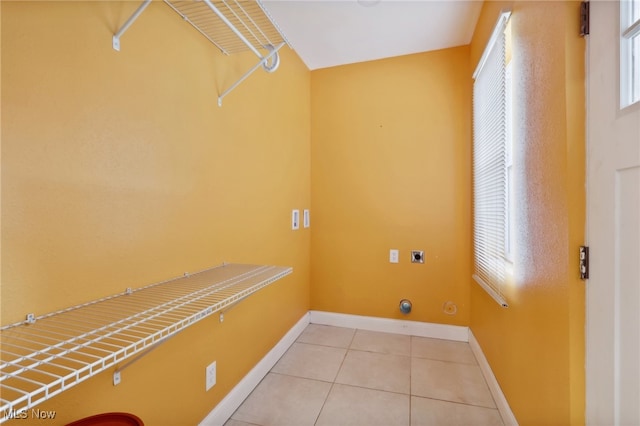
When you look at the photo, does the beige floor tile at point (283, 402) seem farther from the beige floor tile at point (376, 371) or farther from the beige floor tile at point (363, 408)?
the beige floor tile at point (376, 371)

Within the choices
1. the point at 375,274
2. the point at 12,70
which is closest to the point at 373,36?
the point at 375,274

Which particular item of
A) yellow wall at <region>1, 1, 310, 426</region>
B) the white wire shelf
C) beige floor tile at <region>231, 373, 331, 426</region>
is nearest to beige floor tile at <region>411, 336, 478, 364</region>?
beige floor tile at <region>231, 373, 331, 426</region>

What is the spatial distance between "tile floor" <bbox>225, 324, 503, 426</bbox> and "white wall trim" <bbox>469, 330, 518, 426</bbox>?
0.04m

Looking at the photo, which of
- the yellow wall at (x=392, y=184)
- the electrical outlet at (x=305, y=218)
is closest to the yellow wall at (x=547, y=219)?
the yellow wall at (x=392, y=184)

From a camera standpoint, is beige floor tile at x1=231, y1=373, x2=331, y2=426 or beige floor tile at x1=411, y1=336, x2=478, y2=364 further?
beige floor tile at x1=411, y1=336, x2=478, y2=364

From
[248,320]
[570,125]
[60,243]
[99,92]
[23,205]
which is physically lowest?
[248,320]

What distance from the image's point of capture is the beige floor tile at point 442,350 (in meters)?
2.25

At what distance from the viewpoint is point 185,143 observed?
1340 mm

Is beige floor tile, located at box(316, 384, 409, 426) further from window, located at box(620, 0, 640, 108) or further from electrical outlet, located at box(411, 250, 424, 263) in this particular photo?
window, located at box(620, 0, 640, 108)

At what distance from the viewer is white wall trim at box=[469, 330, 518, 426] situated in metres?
1.52

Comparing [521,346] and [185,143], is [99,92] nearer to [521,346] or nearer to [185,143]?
[185,143]

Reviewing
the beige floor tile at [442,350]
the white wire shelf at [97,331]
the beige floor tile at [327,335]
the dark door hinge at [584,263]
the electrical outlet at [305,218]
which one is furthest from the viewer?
the electrical outlet at [305,218]

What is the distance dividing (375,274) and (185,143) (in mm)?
2034

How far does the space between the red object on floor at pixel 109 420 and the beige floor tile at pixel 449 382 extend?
1579 mm
